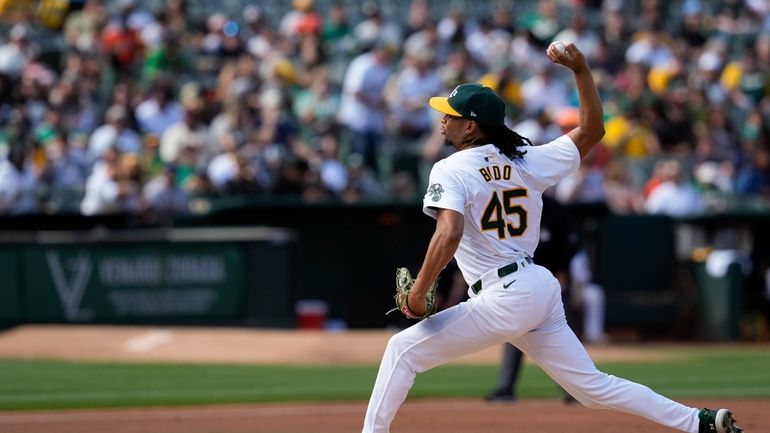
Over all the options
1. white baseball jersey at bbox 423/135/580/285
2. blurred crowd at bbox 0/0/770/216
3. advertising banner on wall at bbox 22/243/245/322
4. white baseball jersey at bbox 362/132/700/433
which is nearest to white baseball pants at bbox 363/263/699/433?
white baseball jersey at bbox 362/132/700/433

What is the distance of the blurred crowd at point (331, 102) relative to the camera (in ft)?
52.2

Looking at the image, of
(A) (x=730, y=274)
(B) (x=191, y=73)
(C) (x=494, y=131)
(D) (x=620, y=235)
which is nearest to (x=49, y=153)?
(B) (x=191, y=73)

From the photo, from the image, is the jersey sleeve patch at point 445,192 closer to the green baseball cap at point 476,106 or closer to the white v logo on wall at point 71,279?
the green baseball cap at point 476,106

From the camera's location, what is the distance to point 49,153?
15719mm

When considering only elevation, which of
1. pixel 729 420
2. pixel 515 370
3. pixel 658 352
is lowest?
pixel 658 352

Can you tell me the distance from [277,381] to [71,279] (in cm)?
393

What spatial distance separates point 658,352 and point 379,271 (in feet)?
11.6

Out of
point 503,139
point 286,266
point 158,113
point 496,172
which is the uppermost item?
point 503,139

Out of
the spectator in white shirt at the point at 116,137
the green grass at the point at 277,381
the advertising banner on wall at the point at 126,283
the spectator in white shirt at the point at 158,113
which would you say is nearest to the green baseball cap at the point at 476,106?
the green grass at the point at 277,381

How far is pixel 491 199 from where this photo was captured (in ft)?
19.9

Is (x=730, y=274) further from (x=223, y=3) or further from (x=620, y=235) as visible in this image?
(x=223, y=3)

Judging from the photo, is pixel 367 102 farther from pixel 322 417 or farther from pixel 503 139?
pixel 503 139

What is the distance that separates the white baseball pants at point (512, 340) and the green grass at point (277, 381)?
14.3 feet

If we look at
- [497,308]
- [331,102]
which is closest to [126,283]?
[331,102]
